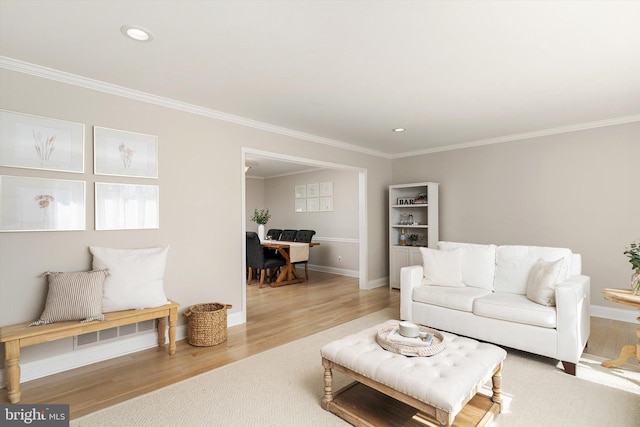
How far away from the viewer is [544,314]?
2.74 metres

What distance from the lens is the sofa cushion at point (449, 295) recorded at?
10.6ft

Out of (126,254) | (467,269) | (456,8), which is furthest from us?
(467,269)

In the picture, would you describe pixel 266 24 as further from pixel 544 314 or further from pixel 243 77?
pixel 544 314

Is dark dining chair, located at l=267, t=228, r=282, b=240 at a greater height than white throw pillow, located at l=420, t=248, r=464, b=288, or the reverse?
dark dining chair, located at l=267, t=228, r=282, b=240

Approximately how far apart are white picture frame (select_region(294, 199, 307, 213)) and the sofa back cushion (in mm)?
5118

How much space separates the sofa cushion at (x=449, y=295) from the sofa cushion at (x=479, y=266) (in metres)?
0.11

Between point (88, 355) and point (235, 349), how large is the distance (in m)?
1.23

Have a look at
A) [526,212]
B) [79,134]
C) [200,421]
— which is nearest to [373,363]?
[200,421]

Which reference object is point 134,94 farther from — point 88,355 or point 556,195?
point 556,195

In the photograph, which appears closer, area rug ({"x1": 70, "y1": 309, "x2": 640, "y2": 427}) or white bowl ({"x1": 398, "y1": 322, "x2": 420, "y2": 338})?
area rug ({"x1": 70, "y1": 309, "x2": 640, "y2": 427})

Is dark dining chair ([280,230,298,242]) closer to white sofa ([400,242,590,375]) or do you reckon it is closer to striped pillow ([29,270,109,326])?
white sofa ([400,242,590,375])

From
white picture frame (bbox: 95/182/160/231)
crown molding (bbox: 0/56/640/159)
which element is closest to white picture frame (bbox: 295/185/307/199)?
crown molding (bbox: 0/56/640/159)

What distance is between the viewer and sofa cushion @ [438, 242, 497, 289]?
3.56 meters

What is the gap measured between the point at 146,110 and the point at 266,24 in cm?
180
